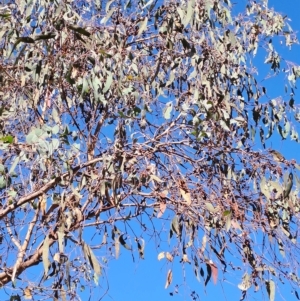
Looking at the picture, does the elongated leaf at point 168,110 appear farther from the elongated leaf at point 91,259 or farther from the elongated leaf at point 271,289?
the elongated leaf at point 271,289

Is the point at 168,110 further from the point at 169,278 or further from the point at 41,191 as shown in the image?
the point at 169,278

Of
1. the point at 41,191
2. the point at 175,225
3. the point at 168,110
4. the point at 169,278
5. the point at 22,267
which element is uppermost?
the point at 168,110

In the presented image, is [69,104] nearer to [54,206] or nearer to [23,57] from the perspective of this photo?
Result: [23,57]

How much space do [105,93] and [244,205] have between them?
1.03 meters

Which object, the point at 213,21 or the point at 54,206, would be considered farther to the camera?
the point at 213,21

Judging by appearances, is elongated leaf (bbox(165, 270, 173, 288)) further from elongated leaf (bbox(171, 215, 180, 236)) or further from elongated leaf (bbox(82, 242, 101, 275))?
elongated leaf (bbox(82, 242, 101, 275))

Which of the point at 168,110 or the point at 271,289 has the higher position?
the point at 168,110

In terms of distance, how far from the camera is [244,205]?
379 cm

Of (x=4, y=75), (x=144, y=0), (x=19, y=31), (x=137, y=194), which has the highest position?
(x=144, y=0)

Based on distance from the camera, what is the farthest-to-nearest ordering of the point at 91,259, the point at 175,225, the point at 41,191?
the point at 41,191
the point at 175,225
the point at 91,259

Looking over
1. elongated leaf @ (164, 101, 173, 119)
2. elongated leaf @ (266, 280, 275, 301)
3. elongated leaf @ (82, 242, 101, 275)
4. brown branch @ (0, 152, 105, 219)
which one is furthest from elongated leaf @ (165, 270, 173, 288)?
elongated leaf @ (164, 101, 173, 119)

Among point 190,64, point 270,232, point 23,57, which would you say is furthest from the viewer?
point 190,64

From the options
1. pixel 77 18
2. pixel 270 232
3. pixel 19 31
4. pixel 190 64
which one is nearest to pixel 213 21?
pixel 190 64

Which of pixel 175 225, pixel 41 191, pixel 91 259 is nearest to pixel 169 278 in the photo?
pixel 175 225
